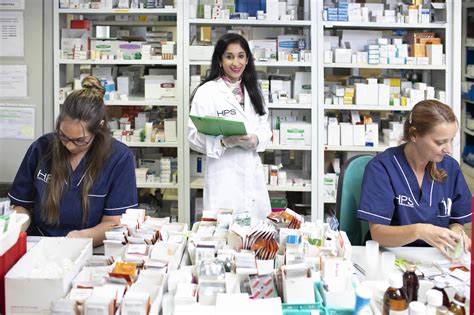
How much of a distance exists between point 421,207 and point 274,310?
1.23m

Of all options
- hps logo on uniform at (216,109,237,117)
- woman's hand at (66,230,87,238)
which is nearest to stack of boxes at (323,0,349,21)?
hps logo on uniform at (216,109,237,117)

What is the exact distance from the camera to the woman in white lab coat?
359 centimetres

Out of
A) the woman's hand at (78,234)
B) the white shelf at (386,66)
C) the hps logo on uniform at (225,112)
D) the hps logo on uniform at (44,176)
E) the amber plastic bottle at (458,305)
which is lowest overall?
the amber plastic bottle at (458,305)

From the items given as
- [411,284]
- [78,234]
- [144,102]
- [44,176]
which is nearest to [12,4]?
[144,102]

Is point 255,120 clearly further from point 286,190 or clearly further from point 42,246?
point 42,246

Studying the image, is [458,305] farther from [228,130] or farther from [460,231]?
[228,130]

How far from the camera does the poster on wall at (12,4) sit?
418cm

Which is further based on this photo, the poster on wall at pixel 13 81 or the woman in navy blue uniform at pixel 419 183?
the poster on wall at pixel 13 81

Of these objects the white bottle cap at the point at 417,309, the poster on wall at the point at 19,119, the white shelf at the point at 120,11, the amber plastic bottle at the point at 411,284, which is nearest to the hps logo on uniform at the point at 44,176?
the amber plastic bottle at the point at 411,284

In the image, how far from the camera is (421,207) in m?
2.50

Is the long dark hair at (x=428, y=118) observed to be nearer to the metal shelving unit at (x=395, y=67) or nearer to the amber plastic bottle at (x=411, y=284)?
the amber plastic bottle at (x=411, y=284)

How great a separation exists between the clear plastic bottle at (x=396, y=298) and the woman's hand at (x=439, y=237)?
2.47 ft

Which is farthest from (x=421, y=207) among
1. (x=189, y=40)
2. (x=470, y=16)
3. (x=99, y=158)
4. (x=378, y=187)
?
(x=470, y=16)

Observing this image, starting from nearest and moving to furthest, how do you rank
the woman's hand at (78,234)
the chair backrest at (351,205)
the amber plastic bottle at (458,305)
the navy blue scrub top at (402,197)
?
the amber plastic bottle at (458,305)
the woman's hand at (78,234)
the navy blue scrub top at (402,197)
the chair backrest at (351,205)
